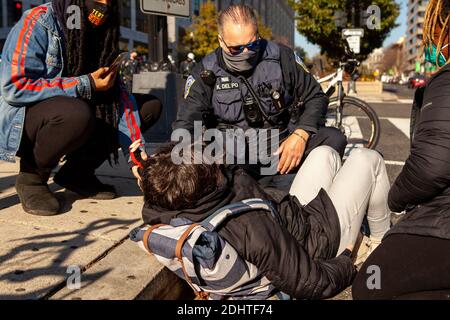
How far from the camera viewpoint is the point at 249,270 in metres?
1.94

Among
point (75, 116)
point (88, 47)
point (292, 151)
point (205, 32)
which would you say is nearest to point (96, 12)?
point (88, 47)

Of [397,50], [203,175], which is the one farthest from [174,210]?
[397,50]

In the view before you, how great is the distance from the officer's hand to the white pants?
24 centimetres

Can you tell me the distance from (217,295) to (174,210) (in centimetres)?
44

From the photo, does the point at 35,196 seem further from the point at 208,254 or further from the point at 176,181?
the point at 208,254

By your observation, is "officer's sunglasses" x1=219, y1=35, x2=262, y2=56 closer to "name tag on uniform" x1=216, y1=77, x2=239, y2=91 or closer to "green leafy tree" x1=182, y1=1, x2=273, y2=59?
"name tag on uniform" x1=216, y1=77, x2=239, y2=91

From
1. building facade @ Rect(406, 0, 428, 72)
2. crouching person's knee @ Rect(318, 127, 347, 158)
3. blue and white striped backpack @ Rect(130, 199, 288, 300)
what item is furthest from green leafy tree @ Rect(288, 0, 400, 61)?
building facade @ Rect(406, 0, 428, 72)

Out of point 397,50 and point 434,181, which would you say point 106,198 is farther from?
point 397,50

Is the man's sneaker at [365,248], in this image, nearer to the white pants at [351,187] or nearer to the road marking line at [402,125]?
the white pants at [351,187]

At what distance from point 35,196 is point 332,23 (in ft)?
70.7

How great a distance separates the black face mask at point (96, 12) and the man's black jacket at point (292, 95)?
2.12 ft

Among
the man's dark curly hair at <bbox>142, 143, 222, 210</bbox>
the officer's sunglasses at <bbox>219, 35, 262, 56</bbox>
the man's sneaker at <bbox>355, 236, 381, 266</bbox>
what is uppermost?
the officer's sunglasses at <bbox>219, 35, 262, 56</bbox>

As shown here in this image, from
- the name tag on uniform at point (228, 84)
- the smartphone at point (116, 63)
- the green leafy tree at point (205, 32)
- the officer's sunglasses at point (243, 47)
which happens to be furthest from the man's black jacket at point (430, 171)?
the green leafy tree at point (205, 32)

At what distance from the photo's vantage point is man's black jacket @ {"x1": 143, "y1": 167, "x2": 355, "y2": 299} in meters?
1.86
